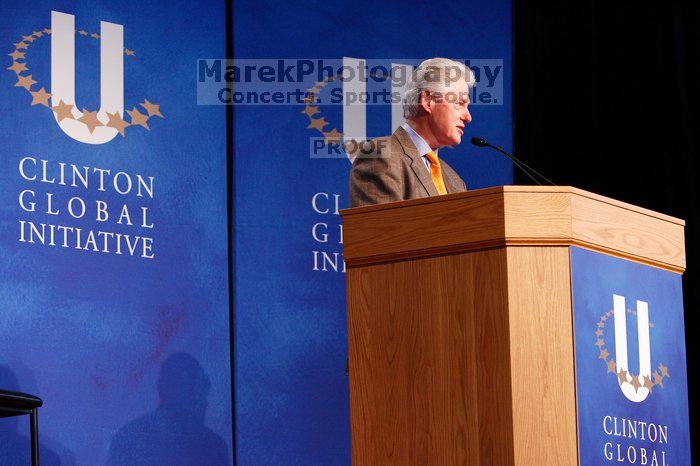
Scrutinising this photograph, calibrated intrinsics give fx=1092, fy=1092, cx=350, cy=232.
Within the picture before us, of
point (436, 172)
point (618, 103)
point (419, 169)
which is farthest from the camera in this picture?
point (618, 103)

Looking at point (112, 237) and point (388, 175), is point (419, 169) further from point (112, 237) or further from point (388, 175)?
point (112, 237)

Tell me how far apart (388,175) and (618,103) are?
212cm

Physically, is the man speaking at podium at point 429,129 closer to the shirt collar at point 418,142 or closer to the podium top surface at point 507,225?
the shirt collar at point 418,142

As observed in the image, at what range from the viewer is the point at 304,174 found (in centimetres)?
464

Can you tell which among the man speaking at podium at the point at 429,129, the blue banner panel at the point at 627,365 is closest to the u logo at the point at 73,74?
the man speaking at podium at the point at 429,129

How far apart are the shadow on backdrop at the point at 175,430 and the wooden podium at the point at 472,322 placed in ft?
5.18

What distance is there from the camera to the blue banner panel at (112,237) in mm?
3891

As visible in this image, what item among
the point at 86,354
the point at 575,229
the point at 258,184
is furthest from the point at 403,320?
the point at 258,184

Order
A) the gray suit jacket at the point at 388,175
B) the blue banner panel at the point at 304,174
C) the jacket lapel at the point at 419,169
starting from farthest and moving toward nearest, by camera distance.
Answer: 1. the blue banner panel at the point at 304,174
2. the jacket lapel at the point at 419,169
3. the gray suit jacket at the point at 388,175

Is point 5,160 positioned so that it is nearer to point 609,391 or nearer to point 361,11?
point 361,11

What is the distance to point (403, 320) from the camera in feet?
8.59

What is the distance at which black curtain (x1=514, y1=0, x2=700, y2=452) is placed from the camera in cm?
475

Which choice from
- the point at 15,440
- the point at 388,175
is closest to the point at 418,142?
the point at 388,175

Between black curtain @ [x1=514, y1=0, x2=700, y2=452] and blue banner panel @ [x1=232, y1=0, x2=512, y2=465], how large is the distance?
0.97 feet
